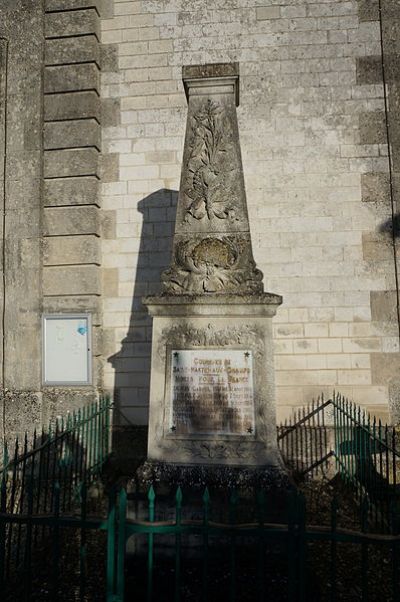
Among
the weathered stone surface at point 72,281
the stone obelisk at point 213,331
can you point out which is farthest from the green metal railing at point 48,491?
the weathered stone surface at point 72,281

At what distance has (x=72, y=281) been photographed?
693 cm

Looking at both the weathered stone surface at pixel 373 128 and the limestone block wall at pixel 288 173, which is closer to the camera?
the limestone block wall at pixel 288 173

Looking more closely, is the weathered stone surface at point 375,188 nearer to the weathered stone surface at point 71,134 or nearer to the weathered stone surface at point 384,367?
the weathered stone surface at point 384,367

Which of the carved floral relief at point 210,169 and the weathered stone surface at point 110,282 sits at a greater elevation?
the carved floral relief at point 210,169

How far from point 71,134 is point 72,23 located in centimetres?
176

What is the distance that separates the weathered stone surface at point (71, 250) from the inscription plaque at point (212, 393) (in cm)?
334

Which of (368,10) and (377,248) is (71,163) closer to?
(377,248)

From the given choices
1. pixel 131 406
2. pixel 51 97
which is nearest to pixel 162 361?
pixel 131 406

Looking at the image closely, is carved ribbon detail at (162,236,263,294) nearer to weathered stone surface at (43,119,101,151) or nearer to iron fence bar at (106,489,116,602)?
iron fence bar at (106,489,116,602)

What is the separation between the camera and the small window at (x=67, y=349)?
267 inches

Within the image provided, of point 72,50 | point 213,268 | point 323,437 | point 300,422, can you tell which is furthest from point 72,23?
point 323,437

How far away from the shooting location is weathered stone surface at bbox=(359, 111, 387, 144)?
270 inches

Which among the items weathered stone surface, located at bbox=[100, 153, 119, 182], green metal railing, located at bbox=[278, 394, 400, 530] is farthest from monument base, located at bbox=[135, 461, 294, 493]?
weathered stone surface, located at bbox=[100, 153, 119, 182]

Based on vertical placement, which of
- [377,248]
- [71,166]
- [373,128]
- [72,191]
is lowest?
[377,248]
